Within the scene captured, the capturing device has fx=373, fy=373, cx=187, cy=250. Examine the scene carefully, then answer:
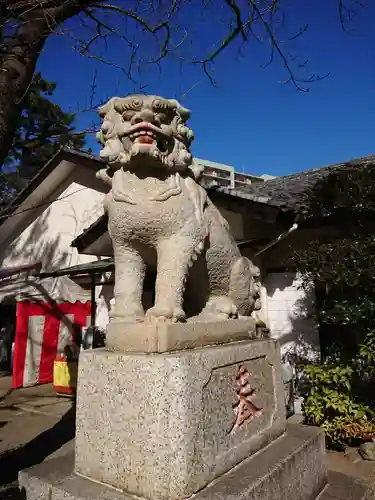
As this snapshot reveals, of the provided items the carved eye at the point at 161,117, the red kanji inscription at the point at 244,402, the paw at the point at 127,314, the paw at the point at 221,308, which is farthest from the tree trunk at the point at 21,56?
the red kanji inscription at the point at 244,402

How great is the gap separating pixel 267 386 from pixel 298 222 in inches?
139

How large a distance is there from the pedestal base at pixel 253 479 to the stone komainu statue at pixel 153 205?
894mm

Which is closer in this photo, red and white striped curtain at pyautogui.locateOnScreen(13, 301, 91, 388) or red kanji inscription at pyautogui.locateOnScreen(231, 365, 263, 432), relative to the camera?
red kanji inscription at pyautogui.locateOnScreen(231, 365, 263, 432)

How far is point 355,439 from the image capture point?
15.1 ft

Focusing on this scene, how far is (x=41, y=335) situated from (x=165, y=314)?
7.91 m

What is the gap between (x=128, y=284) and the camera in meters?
2.30

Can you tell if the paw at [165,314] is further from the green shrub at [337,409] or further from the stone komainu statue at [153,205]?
the green shrub at [337,409]

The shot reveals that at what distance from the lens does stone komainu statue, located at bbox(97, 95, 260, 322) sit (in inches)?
85.1

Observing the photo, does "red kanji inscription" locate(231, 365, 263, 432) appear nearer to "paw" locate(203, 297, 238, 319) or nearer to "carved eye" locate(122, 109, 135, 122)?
"paw" locate(203, 297, 238, 319)

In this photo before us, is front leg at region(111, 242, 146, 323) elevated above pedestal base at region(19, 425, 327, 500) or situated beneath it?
elevated above

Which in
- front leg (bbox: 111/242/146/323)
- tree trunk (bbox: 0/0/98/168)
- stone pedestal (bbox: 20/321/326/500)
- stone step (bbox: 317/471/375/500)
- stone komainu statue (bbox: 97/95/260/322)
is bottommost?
stone step (bbox: 317/471/375/500)

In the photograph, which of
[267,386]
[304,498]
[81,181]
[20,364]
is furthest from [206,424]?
[81,181]

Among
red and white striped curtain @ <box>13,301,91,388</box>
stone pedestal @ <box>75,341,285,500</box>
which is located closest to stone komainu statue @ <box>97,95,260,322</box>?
stone pedestal @ <box>75,341,285,500</box>

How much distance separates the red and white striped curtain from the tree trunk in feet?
22.3
